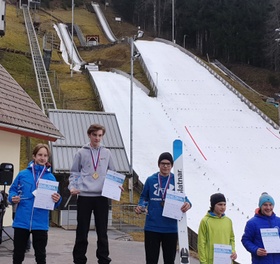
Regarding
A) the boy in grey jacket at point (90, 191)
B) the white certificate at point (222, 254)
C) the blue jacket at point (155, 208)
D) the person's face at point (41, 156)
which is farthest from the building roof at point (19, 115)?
the white certificate at point (222, 254)

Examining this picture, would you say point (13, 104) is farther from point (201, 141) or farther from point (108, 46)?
point (108, 46)

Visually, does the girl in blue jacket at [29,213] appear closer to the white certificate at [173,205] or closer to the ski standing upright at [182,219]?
the white certificate at [173,205]

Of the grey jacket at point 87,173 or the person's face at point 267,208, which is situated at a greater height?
the grey jacket at point 87,173

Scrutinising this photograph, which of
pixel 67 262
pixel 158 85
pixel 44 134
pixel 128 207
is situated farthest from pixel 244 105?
pixel 67 262

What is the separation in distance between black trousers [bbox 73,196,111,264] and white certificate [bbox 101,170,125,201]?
19 cm

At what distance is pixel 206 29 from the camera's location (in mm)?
74875

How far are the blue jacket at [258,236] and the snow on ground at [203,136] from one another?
22.3 feet

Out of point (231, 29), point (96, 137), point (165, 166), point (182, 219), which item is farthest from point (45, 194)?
A: point (231, 29)

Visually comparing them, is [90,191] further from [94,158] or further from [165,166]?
[165,166]

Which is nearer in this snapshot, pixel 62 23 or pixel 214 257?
pixel 214 257

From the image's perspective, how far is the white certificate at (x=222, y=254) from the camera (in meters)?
5.92

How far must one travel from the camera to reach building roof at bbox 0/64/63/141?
30.9 ft

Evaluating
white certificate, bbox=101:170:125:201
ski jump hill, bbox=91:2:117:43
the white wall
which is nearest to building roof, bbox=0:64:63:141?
the white wall

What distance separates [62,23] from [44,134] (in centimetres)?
6393
